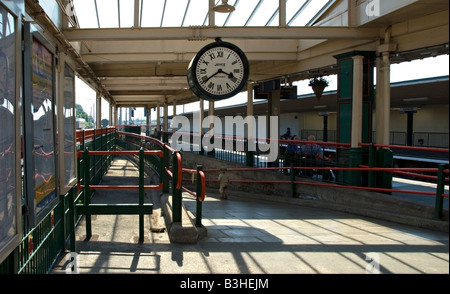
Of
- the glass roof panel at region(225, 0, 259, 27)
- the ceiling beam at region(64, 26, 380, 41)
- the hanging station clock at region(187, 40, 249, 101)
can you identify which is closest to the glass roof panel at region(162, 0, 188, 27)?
the glass roof panel at region(225, 0, 259, 27)

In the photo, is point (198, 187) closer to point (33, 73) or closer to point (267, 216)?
point (267, 216)

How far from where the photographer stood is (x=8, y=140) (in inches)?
107

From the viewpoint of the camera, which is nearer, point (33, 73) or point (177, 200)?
point (33, 73)

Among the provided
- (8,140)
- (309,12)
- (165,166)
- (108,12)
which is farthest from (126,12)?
(8,140)

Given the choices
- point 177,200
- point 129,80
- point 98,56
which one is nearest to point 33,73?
point 177,200

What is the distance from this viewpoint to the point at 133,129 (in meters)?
32.8

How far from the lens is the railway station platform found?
4141 millimetres

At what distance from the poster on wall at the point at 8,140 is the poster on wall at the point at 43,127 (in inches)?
17.3

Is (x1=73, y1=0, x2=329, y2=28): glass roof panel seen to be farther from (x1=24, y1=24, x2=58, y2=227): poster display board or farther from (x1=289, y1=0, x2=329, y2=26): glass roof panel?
(x1=24, y1=24, x2=58, y2=227): poster display board

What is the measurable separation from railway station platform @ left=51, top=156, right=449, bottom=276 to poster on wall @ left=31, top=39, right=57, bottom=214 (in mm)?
964

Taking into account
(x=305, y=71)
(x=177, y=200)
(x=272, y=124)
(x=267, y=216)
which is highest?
(x=305, y=71)

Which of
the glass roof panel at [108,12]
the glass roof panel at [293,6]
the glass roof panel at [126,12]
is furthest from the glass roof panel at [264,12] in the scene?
the glass roof panel at [108,12]

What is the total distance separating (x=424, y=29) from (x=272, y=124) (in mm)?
7591
